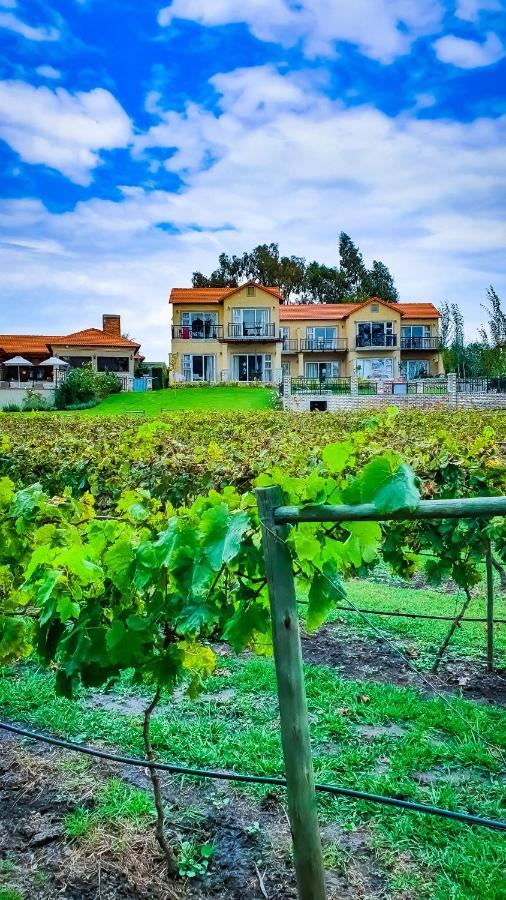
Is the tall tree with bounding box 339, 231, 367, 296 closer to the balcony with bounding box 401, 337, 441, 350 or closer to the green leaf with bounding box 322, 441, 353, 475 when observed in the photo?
the balcony with bounding box 401, 337, 441, 350

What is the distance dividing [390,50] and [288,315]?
2672 cm

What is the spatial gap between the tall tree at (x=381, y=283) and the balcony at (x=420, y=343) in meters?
22.3

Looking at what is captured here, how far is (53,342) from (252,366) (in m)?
15.8

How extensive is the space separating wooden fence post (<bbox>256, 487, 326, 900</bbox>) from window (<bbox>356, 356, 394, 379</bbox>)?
51325 mm

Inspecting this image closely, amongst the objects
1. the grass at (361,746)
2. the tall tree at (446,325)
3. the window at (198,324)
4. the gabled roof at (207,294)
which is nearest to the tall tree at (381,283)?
the tall tree at (446,325)

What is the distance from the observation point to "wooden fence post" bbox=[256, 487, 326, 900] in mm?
1885

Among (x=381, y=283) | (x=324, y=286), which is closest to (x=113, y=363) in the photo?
(x=324, y=286)

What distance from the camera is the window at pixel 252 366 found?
50469 mm

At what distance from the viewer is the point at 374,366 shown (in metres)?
52.3

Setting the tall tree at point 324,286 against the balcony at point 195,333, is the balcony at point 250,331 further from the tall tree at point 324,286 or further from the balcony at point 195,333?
the tall tree at point 324,286

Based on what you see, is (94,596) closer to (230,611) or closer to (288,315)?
(230,611)

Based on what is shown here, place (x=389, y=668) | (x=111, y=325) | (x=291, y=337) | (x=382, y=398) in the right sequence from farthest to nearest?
1. (x=111, y=325)
2. (x=291, y=337)
3. (x=382, y=398)
4. (x=389, y=668)

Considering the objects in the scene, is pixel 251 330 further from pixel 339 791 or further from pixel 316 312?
pixel 339 791

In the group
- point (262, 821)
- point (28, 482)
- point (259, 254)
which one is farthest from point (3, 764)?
point (259, 254)
